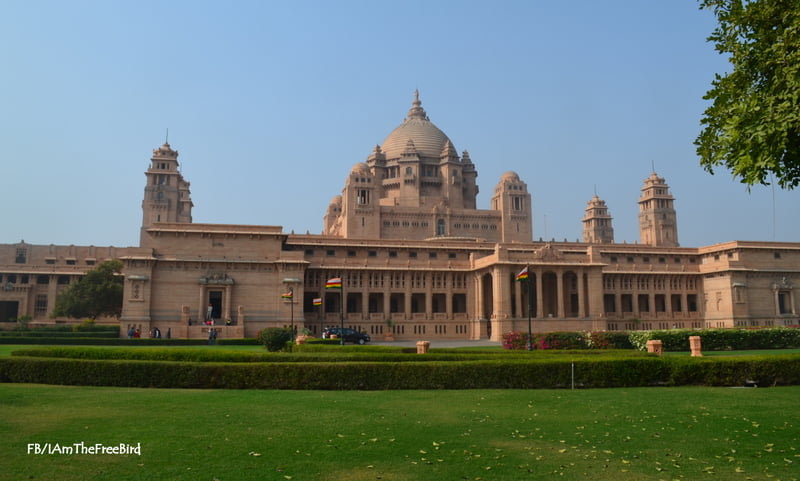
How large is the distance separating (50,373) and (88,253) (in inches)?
2942

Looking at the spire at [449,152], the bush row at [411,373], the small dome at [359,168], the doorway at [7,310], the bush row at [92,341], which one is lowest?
the bush row at [411,373]

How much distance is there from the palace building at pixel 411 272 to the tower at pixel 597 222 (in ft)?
120

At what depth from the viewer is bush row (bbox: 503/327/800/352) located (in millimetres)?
36250

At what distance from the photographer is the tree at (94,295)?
2432 inches

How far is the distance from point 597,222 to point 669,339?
285 feet

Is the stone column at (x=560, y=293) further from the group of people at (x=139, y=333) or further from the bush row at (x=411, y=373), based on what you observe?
the bush row at (x=411, y=373)

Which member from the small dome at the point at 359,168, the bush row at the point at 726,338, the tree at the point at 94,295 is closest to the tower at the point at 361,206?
the small dome at the point at 359,168

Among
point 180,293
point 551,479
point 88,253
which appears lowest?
point 551,479

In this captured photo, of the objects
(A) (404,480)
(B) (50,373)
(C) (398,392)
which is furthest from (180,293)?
(A) (404,480)

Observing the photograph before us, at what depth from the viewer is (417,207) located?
3361 inches

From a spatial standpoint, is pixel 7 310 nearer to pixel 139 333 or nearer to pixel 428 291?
pixel 139 333

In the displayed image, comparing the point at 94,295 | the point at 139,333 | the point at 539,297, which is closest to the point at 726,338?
the point at 539,297

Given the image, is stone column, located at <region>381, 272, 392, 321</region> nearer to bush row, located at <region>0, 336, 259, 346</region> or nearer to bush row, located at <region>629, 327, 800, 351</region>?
bush row, located at <region>0, 336, 259, 346</region>

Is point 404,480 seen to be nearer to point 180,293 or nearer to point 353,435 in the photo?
point 353,435
